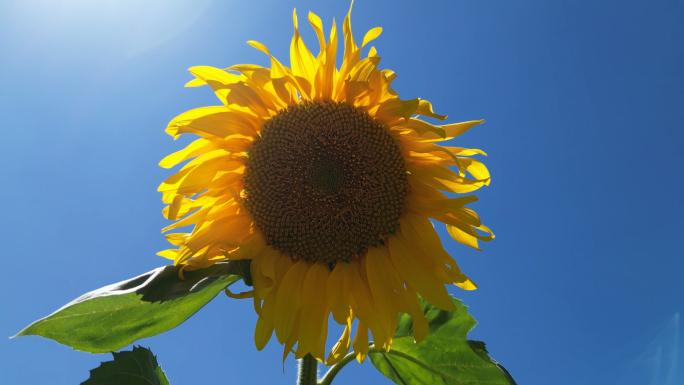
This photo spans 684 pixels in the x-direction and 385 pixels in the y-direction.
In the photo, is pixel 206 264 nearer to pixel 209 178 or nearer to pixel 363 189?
pixel 209 178

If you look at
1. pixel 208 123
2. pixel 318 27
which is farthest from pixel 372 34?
pixel 208 123

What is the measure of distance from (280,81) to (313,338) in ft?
4.26

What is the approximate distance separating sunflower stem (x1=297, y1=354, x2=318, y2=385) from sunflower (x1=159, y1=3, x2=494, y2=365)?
10 cm

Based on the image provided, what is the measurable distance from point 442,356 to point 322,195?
127cm

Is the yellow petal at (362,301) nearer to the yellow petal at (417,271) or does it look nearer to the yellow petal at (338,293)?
the yellow petal at (338,293)

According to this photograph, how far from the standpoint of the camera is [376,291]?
2441mm

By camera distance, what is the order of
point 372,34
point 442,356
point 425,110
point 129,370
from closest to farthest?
point 425,110
point 372,34
point 129,370
point 442,356

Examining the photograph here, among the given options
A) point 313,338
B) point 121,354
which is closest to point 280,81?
point 313,338

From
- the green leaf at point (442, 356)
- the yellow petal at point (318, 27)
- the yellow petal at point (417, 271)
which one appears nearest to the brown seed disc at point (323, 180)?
the yellow petal at point (417, 271)

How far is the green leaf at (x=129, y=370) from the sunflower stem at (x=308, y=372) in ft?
2.57

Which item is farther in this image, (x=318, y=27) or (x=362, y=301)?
(x=362, y=301)

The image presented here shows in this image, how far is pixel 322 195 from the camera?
253cm

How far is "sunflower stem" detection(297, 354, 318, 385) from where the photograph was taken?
240cm

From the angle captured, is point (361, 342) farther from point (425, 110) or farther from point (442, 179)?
point (425, 110)
